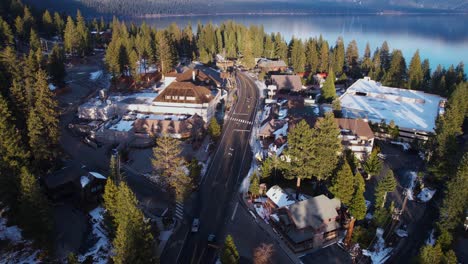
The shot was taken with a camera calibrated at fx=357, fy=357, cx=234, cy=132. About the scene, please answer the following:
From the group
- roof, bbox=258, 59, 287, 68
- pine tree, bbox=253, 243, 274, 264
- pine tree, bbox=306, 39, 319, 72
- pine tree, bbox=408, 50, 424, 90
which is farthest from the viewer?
roof, bbox=258, 59, 287, 68

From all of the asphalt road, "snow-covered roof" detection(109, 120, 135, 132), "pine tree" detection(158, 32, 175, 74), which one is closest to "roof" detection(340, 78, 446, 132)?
the asphalt road

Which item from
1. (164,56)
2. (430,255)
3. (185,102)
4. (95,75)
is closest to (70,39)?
(95,75)

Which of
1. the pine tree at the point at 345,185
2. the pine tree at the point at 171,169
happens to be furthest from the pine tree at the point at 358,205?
the pine tree at the point at 171,169

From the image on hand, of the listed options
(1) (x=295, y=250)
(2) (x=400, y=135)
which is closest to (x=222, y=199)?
(1) (x=295, y=250)

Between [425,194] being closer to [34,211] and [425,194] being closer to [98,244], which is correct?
[98,244]

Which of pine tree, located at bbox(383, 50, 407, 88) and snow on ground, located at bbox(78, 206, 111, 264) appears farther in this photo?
pine tree, located at bbox(383, 50, 407, 88)

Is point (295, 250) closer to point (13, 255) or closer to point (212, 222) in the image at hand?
point (212, 222)

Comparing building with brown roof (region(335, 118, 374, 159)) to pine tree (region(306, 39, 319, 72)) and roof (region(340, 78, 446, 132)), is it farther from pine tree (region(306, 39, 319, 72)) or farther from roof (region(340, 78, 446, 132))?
pine tree (region(306, 39, 319, 72))
